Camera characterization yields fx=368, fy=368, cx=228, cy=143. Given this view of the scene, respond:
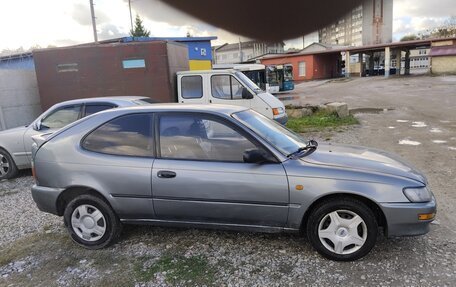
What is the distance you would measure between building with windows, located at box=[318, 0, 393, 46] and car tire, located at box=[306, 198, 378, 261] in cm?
7895

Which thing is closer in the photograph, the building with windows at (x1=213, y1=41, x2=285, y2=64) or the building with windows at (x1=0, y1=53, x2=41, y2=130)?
the building with windows at (x1=0, y1=53, x2=41, y2=130)

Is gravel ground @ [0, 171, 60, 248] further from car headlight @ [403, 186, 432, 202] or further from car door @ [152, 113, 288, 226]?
car headlight @ [403, 186, 432, 202]

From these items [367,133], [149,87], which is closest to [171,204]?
[149,87]

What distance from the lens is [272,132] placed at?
404 cm

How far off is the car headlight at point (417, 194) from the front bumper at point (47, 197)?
11.6 ft

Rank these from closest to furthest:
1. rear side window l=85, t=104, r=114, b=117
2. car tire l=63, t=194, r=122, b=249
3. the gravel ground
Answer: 1. car tire l=63, t=194, r=122, b=249
2. the gravel ground
3. rear side window l=85, t=104, r=114, b=117

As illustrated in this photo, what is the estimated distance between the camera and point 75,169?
3941mm

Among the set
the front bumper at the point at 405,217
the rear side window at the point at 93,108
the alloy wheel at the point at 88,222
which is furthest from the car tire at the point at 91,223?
the rear side window at the point at 93,108

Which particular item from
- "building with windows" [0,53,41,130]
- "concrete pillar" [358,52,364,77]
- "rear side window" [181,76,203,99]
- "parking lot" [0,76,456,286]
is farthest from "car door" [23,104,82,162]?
"concrete pillar" [358,52,364,77]

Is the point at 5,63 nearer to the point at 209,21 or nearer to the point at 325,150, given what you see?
the point at 325,150

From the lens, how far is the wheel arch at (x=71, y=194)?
3.97m

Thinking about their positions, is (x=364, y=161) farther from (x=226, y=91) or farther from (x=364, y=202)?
(x=226, y=91)

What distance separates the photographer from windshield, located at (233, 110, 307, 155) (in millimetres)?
3768

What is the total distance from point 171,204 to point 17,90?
33.3ft
